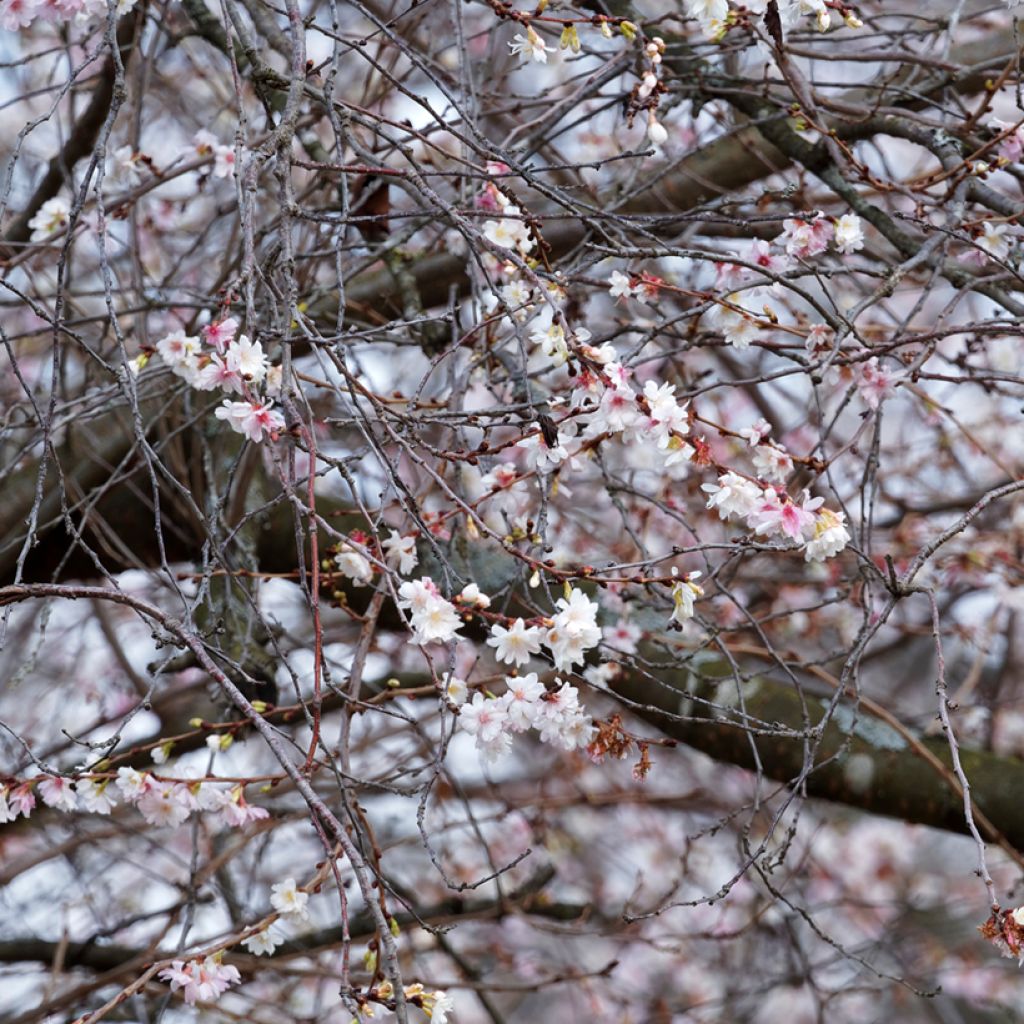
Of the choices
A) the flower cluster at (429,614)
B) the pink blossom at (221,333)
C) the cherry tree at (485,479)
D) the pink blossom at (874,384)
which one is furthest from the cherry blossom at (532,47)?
the flower cluster at (429,614)

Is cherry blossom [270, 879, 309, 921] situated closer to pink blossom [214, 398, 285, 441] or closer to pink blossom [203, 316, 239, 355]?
pink blossom [214, 398, 285, 441]

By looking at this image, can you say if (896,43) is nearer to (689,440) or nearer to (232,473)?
(689,440)

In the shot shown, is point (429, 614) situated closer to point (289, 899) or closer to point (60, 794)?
point (289, 899)

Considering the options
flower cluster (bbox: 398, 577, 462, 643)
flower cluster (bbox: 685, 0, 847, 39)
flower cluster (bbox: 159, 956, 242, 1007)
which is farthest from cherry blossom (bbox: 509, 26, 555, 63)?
flower cluster (bbox: 159, 956, 242, 1007)

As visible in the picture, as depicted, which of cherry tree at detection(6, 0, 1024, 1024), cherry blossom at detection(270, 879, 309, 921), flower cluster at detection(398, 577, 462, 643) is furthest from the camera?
cherry blossom at detection(270, 879, 309, 921)

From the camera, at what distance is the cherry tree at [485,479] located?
4.71ft

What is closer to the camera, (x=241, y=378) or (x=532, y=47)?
(x=241, y=378)

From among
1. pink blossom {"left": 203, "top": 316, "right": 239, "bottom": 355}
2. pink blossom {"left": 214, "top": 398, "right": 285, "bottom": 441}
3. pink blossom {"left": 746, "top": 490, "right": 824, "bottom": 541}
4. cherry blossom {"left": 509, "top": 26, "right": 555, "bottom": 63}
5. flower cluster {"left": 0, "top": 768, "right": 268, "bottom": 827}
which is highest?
→ cherry blossom {"left": 509, "top": 26, "right": 555, "bottom": 63}

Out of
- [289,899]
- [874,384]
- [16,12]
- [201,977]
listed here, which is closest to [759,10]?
[874,384]

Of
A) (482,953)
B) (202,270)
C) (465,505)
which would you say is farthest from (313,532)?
(482,953)

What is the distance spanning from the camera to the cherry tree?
1437mm

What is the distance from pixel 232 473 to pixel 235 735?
1.84 feet

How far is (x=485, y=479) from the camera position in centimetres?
161

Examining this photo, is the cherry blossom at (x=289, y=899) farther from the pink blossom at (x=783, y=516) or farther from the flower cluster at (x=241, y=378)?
the pink blossom at (x=783, y=516)
